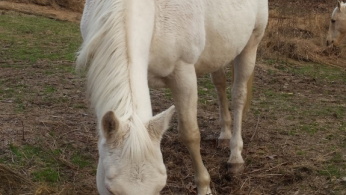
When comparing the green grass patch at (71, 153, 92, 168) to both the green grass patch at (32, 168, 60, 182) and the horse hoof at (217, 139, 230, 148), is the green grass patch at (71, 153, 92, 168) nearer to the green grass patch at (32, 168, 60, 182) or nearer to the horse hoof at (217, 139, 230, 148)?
the green grass patch at (32, 168, 60, 182)

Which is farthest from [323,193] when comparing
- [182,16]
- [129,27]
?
[129,27]

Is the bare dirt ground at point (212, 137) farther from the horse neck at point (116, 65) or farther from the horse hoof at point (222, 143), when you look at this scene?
the horse neck at point (116, 65)

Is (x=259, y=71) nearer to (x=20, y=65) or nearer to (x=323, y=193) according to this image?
(x=20, y=65)

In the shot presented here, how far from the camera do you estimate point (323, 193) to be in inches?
159

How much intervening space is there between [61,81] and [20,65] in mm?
984

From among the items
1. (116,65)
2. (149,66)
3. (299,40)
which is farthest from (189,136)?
(299,40)

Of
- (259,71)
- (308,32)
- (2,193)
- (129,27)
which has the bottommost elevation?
(308,32)

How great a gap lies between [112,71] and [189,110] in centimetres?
118

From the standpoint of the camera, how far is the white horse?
2422 millimetres

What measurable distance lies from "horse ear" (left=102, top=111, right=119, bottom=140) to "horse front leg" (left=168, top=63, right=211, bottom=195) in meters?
1.26

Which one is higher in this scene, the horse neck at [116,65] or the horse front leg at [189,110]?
the horse neck at [116,65]

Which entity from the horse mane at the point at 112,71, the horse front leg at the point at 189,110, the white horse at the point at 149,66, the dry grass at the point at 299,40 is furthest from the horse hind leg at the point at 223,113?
the dry grass at the point at 299,40

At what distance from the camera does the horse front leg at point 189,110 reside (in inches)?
145

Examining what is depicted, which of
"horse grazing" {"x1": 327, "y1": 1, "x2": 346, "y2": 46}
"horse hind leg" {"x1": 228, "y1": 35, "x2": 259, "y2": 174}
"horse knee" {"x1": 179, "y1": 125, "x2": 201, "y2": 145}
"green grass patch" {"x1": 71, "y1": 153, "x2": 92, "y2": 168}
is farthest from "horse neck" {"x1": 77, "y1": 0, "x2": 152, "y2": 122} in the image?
"horse grazing" {"x1": 327, "y1": 1, "x2": 346, "y2": 46}
